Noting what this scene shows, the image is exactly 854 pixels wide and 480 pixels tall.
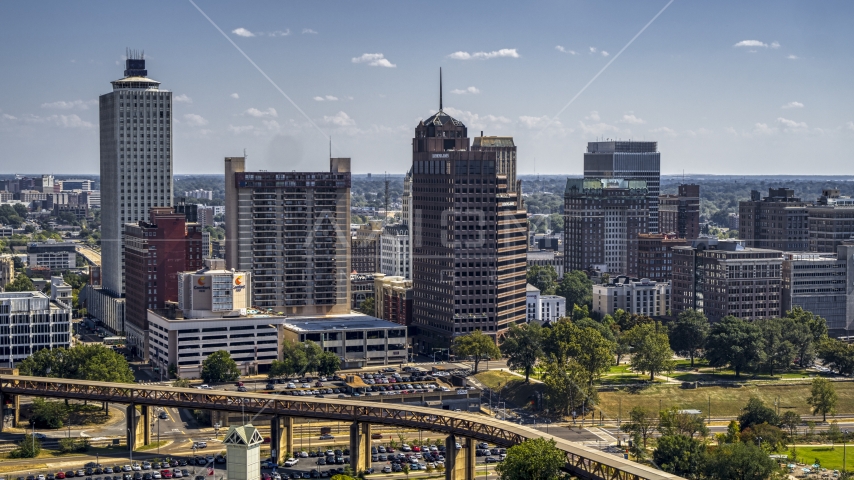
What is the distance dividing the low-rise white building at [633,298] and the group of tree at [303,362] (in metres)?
46.7

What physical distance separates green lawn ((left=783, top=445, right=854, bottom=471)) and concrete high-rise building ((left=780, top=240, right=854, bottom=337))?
48349 millimetres

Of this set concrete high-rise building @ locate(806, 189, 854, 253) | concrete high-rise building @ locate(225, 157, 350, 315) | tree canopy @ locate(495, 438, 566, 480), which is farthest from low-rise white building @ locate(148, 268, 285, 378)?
concrete high-rise building @ locate(806, 189, 854, 253)

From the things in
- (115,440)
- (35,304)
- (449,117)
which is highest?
(449,117)

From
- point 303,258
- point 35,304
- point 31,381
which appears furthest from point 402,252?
point 31,381

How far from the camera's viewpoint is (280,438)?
8956 centimetres

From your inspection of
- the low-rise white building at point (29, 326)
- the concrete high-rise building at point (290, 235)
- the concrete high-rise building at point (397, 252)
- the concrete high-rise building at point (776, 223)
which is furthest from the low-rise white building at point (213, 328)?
the concrete high-rise building at point (776, 223)

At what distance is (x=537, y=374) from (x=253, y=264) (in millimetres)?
33333

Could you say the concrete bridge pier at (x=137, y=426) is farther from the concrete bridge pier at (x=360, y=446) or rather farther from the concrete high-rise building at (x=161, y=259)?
the concrete high-rise building at (x=161, y=259)

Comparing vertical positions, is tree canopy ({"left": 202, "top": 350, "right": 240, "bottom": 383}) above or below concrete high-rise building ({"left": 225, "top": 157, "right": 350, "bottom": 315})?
below

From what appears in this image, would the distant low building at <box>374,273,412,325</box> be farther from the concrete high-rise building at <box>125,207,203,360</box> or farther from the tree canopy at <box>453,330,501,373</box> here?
the concrete high-rise building at <box>125,207,203,360</box>

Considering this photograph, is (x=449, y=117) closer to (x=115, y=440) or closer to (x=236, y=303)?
(x=236, y=303)

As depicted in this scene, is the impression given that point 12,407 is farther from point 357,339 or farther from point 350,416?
point 357,339

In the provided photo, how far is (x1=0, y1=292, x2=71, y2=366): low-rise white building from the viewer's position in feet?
385

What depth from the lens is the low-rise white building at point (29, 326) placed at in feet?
385
